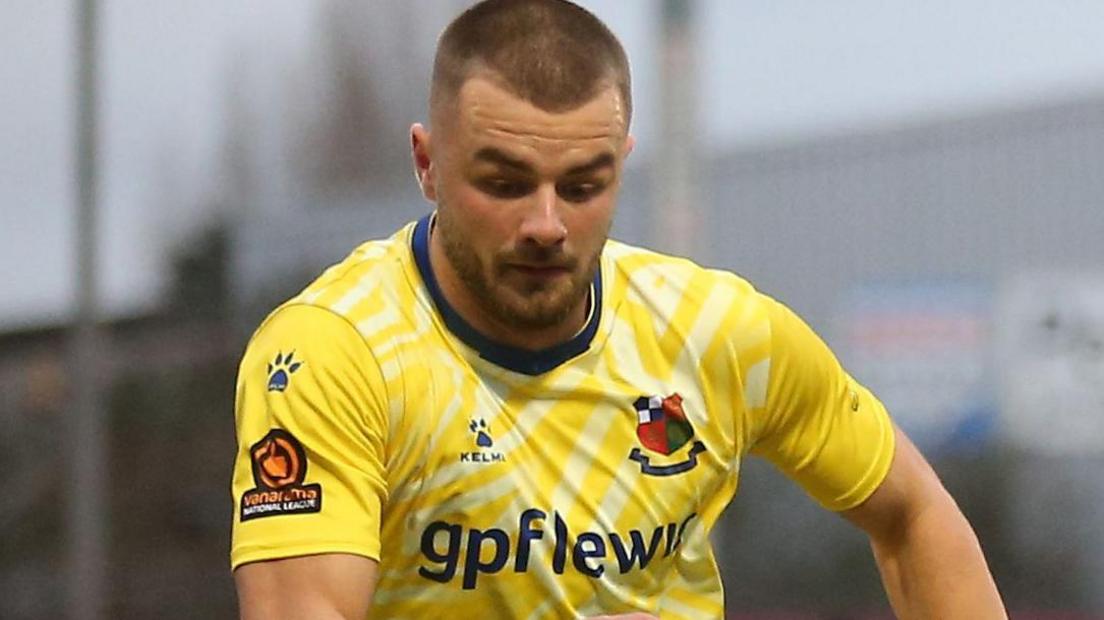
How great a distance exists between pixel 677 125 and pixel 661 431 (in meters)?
3.80

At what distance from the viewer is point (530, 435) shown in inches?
136

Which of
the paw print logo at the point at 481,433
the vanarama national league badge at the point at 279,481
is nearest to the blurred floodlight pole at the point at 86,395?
the paw print logo at the point at 481,433

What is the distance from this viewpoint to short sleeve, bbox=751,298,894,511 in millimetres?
3631

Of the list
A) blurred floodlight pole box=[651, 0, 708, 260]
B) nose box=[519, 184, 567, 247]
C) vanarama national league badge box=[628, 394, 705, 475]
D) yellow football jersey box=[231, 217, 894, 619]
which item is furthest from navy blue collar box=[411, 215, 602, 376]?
blurred floodlight pole box=[651, 0, 708, 260]

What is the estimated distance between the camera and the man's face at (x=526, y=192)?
3.24 m

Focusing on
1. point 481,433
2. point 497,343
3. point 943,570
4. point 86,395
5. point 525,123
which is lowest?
point 86,395

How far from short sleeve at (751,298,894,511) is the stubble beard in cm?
42

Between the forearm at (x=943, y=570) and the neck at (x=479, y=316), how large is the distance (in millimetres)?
728

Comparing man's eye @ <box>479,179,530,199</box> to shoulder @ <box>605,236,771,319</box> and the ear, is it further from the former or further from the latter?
shoulder @ <box>605,236,771,319</box>

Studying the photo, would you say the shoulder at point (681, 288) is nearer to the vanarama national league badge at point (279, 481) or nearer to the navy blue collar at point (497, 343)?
the navy blue collar at point (497, 343)

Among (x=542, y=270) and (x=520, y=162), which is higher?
(x=520, y=162)

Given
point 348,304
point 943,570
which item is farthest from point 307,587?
point 943,570

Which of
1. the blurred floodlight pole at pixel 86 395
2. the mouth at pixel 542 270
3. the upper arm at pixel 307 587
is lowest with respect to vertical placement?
the blurred floodlight pole at pixel 86 395

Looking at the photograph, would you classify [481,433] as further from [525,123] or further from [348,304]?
[525,123]
